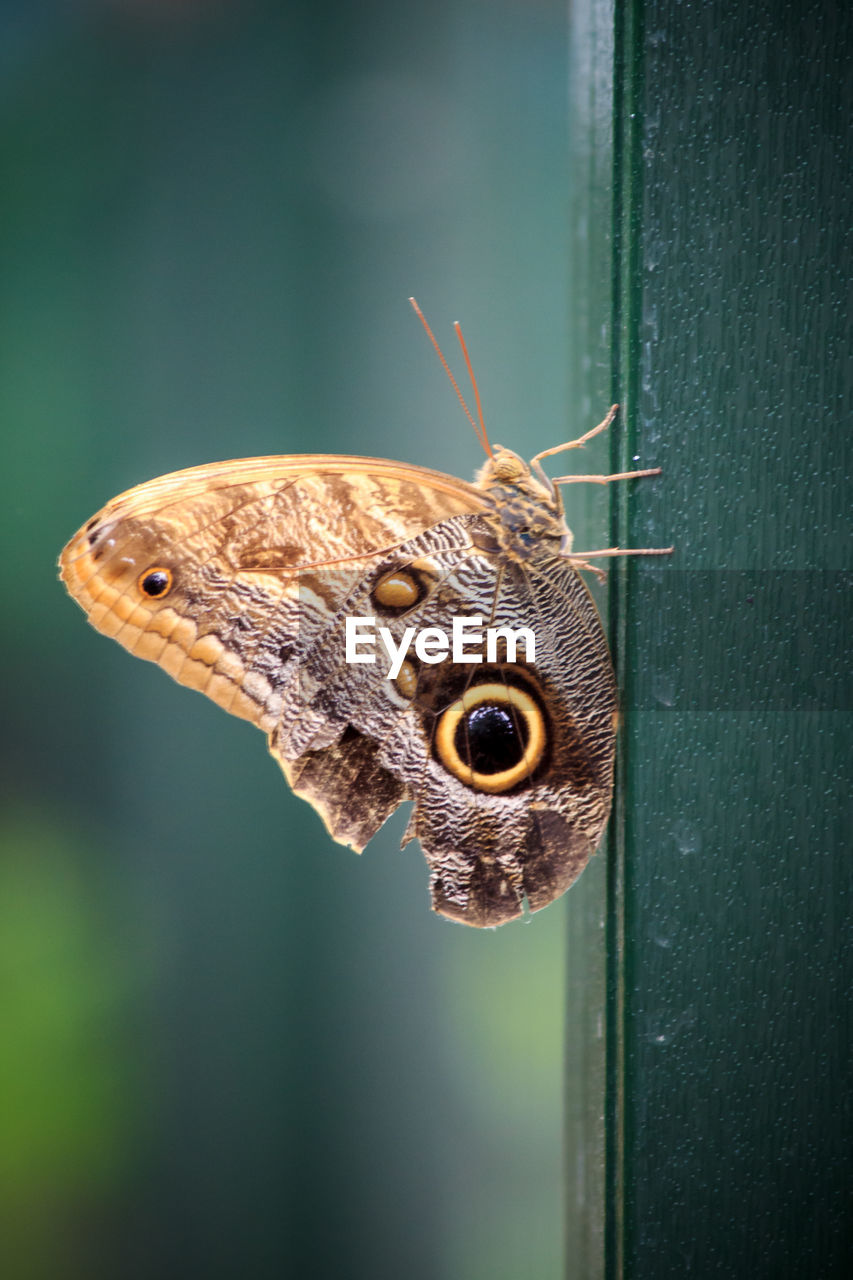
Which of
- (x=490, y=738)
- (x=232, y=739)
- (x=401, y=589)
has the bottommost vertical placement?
(x=232, y=739)

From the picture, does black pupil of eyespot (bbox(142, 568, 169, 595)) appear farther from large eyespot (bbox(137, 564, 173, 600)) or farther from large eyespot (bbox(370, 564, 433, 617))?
large eyespot (bbox(370, 564, 433, 617))

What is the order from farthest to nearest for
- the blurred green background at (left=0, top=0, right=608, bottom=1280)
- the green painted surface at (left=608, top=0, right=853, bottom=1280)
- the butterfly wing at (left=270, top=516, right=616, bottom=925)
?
the blurred green background at (left=0, top=0, right=608, bottom=1280), the butterfly wing at (left=270, top=516, right=616, bottom=925), the green painted surface at (left=608, top=0, right=853, bottom=1280)

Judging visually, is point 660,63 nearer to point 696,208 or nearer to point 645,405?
point 696,208

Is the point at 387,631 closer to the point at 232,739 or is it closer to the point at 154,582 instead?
the point at 154,582

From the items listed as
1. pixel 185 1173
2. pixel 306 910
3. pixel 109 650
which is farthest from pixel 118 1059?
pixel 109 650

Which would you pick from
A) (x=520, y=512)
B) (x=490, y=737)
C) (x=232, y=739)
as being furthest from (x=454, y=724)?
(x=232, y=739)

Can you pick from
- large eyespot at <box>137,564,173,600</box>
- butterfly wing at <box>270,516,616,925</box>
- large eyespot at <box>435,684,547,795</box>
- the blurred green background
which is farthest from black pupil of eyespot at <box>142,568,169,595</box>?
the blurred green background

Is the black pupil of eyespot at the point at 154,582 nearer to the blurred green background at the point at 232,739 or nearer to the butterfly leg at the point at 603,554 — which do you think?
the butterfly leg at the point at 603,554
